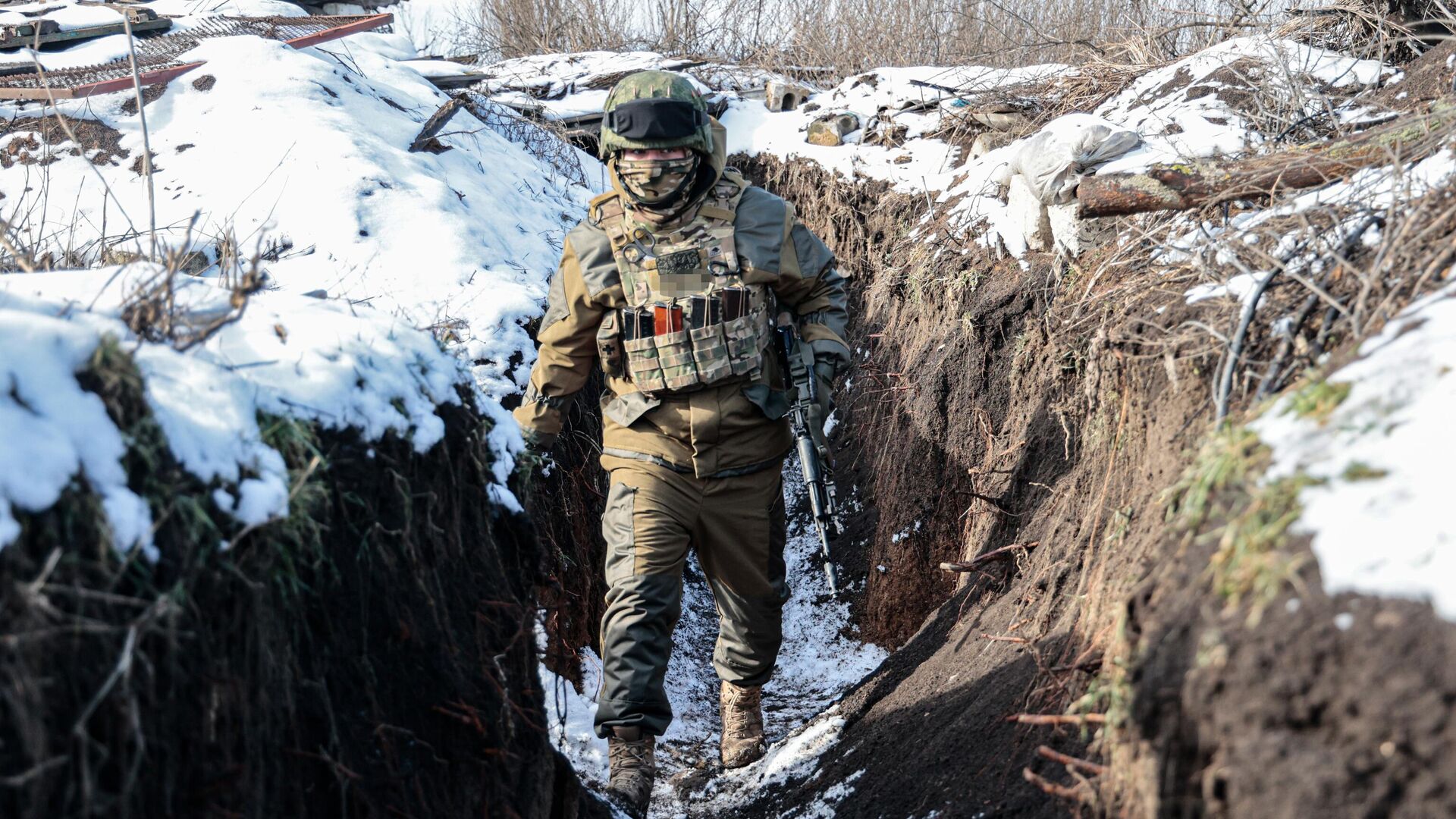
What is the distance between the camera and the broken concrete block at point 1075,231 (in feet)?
15.3

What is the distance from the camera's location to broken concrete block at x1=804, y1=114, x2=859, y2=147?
9031 millimetres

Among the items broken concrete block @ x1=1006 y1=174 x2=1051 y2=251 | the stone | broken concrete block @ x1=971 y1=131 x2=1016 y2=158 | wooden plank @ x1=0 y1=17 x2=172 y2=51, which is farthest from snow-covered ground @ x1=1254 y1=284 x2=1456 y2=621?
wooden plank @ x1=0 y1=17 x2=172 y2=51

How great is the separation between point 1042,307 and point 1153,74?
228 centimetres

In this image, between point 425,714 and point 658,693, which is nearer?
point 425,714

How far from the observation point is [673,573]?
3930 millimetres

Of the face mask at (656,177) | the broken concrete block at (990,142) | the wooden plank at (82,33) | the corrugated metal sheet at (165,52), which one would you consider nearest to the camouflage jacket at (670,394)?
the face mask at (656,177)

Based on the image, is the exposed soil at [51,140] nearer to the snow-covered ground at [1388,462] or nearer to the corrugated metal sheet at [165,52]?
the corrugated metal sheet at [165,52]

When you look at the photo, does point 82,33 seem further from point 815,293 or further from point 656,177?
point 815,293

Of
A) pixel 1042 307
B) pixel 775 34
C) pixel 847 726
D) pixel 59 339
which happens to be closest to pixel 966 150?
pixel 1042 307

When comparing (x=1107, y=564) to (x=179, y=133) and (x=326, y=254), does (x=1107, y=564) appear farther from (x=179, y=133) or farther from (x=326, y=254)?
(x=179, y=133)

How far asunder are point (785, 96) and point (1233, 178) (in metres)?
7.70

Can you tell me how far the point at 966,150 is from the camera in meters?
7.50

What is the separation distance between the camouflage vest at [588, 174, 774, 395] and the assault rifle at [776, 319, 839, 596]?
0.16 meters

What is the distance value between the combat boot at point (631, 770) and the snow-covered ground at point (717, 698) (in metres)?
0.11
